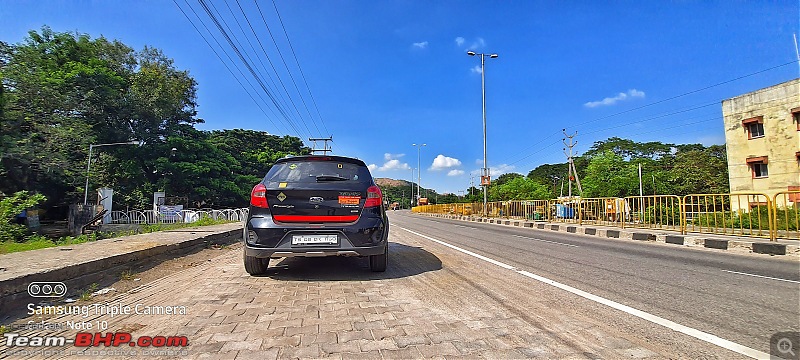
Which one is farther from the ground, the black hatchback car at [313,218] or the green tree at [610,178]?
the green tree at [610,178]

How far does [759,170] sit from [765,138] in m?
2.35

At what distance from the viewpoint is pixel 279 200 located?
425cm

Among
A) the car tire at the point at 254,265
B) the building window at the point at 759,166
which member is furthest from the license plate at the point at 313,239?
the building window at the point at 759,166

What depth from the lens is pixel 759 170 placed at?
1011 inches

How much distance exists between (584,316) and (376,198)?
2577 millimetres

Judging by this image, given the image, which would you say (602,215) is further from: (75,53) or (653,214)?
(75,53)

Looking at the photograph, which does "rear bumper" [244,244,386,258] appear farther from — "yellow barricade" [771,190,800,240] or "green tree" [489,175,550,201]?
"green tree" [489,175,550,201]

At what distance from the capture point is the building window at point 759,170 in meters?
25.2

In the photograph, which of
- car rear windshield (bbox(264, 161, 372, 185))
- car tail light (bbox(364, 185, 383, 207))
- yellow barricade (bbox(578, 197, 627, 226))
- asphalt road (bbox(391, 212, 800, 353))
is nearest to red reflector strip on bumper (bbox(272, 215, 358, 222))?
car tail light (bbox(364, 185, 383, 207))

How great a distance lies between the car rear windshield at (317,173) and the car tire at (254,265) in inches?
41.4

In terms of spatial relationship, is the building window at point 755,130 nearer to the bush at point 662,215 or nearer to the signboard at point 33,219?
the bush at point 662,215

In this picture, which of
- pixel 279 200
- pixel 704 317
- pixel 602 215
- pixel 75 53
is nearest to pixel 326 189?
pixel 279 200

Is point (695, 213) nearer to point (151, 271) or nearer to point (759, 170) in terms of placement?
point (151, 271)

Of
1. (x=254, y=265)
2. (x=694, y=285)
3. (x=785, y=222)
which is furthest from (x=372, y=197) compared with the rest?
(x=785, y=222)
